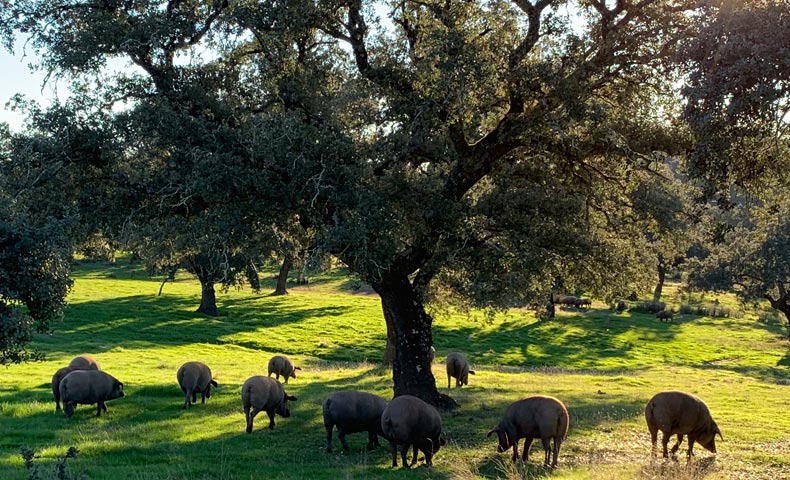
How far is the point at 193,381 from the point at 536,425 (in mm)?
12081

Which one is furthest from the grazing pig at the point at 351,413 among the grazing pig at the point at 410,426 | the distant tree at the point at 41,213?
the distant tree at the point at 41,213

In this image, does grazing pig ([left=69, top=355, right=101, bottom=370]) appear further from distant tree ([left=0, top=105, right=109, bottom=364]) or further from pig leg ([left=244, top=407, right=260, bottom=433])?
pig leg ([left=244, top=407, right=260, bottom=433])

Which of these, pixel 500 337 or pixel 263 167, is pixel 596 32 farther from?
pixel 500 337

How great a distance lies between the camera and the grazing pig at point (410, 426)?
14.7 meters

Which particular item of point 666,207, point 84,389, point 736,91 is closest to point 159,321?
point 84,389

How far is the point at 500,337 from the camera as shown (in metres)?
52.7

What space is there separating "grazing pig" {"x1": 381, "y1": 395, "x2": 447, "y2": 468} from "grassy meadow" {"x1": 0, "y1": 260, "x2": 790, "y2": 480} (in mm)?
497

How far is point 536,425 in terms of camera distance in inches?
575

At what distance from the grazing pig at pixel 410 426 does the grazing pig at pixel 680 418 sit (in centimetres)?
494

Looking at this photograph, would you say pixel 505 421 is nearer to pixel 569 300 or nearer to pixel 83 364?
pixel 83 364

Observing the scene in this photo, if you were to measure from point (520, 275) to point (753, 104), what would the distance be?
7.61 m

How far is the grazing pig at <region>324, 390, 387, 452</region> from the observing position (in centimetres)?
1602

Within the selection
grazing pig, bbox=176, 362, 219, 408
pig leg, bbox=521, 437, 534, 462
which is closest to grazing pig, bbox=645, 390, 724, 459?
pig leg, bbox=521, 437, 534, 462

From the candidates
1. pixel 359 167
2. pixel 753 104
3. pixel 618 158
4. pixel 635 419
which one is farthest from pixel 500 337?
pixel 753 104
